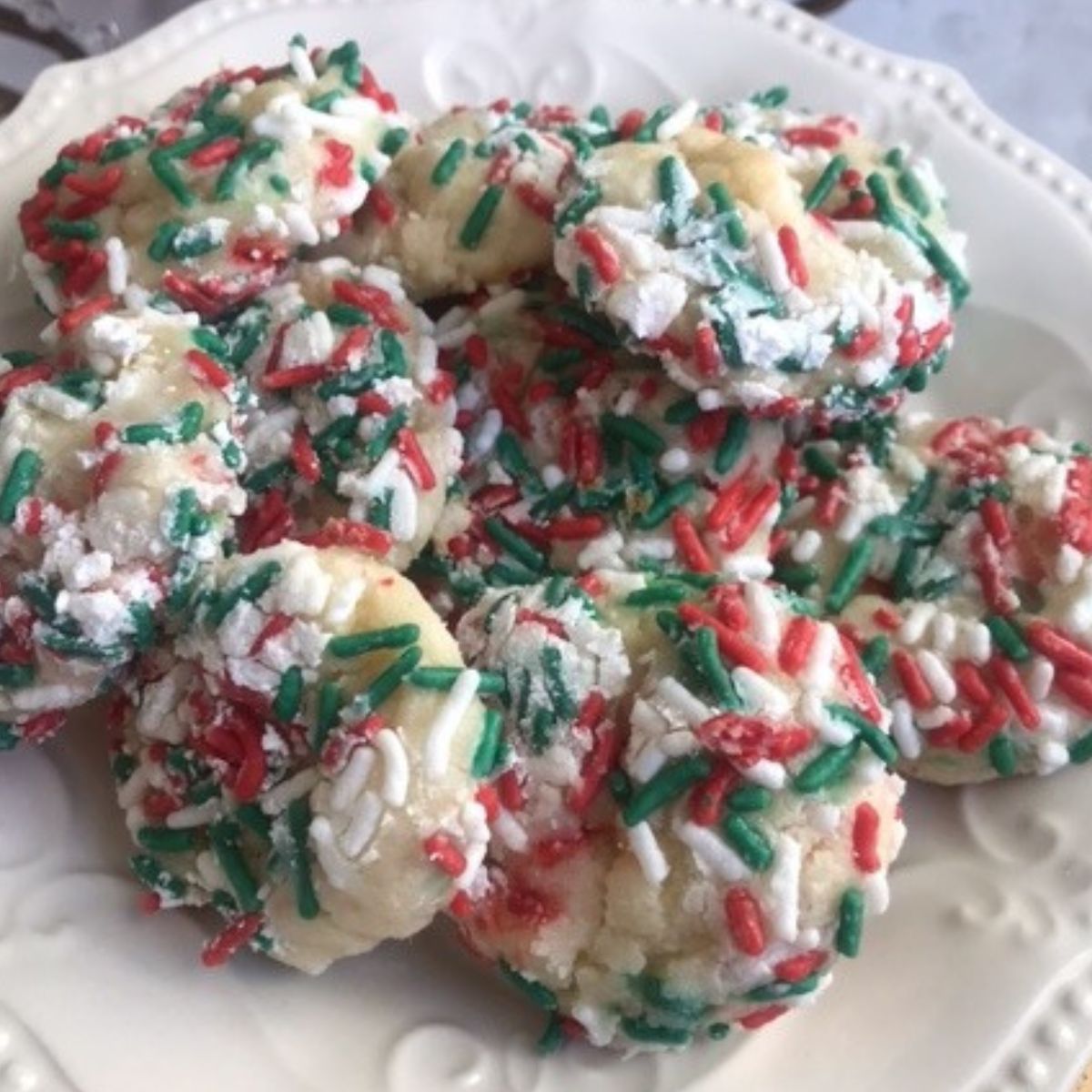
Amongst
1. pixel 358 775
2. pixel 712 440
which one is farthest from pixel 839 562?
A: pixel 358 775

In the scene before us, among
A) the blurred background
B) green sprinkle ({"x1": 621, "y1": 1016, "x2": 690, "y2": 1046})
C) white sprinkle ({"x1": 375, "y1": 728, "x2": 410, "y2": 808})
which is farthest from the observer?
the blurred background

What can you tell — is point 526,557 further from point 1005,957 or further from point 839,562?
point 1005,957

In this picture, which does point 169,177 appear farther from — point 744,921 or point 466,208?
point 744,921

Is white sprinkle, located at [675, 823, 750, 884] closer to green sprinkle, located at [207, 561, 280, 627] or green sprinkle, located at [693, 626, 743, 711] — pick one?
green sprinkle, located at [693, 626, 743, 711]

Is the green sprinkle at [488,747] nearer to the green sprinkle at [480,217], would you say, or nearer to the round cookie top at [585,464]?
the round cookie top at [585,464]

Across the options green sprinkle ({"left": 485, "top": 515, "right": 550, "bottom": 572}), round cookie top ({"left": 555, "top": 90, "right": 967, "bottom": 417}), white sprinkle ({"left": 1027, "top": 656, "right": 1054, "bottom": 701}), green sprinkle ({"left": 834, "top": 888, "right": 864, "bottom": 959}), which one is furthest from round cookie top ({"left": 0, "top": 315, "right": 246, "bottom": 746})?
white sprinkle ({"left": 1027, "top": 656, "right": 1054, "bottom": 701})

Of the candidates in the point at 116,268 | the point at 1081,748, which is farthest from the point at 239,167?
the point at 1081,748

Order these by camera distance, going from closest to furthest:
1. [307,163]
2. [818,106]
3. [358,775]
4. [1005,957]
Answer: [358,775] < [1005,957] < [307,163] < [818,106]
